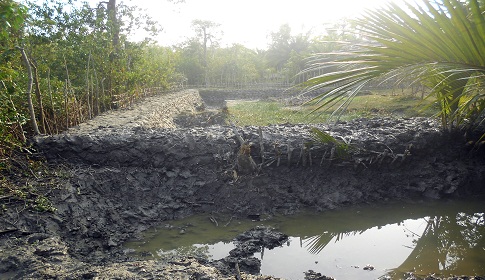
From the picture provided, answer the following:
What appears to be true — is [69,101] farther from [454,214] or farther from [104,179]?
[454,214]

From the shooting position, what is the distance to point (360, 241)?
5.29 metres

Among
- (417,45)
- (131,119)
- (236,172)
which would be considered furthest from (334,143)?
(131,119)

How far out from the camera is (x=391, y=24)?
2.47 metres

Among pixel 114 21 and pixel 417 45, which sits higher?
pixel 114 21

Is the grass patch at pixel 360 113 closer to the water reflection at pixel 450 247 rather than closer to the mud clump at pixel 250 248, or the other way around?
the water reflection at pixel 450 247

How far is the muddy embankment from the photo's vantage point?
225 inches

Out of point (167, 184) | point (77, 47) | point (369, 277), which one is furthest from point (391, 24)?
point (77, 47)

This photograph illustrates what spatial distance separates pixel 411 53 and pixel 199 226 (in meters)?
4.07

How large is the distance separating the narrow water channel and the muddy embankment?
30cm

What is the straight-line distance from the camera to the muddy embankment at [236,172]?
571 cm

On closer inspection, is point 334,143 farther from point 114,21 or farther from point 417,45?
point 114,21

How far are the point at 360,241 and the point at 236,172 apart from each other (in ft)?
7.55

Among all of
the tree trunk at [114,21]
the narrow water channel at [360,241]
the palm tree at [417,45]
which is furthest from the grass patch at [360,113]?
the palm tree at [417,45]

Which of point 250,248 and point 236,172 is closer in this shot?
point 250,248
